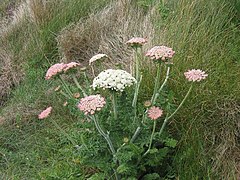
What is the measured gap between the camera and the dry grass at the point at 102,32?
427 centimetres

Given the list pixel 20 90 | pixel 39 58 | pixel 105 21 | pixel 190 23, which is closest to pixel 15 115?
pixel 20 90

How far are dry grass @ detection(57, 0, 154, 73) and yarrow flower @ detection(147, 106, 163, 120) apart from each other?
5.99 feet

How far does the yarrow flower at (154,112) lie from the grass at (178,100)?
1.27ft

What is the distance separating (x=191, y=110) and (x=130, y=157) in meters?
0.64

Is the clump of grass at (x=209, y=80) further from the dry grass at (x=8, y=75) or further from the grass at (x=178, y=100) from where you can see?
the dry grass at (x=8, y=75)

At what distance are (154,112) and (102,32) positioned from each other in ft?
7.87

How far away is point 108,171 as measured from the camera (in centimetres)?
258

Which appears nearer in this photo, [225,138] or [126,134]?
[126,134]

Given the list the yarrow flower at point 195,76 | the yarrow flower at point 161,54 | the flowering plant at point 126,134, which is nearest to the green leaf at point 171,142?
the flowering plant at point 126,134

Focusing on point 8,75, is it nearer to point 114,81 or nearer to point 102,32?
point 102,32

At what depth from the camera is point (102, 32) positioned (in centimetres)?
461

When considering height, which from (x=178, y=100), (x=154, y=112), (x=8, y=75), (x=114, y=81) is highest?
(x=114, y=81)

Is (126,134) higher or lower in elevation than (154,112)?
lower

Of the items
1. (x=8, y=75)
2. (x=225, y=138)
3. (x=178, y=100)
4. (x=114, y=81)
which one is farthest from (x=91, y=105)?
(x=8, y=75)
